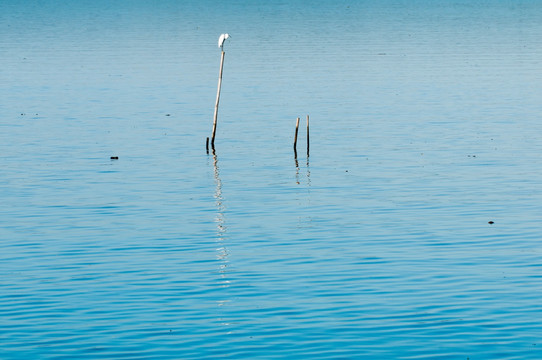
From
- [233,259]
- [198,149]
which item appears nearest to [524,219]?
[233,259]

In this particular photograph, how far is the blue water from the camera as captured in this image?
1124 inches

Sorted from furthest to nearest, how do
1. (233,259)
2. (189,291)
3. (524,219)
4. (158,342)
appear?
(524,219) < (233,259) < (189,291) < (158,342)

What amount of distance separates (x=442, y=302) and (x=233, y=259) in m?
8.62

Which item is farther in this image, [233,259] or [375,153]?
[375,153]

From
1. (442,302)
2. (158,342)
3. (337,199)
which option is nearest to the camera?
(158,342)

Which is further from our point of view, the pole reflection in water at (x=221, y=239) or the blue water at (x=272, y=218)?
the pole reflection in water at (x=221, y=239)

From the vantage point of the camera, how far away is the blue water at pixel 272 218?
93.7 ft

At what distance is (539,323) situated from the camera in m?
28.8

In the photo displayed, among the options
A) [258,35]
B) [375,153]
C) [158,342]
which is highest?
[258,35]

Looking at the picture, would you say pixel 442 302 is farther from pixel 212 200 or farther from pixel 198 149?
pixel 198 149

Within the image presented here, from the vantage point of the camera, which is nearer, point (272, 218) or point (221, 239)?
point (221, 239)

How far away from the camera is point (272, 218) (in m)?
43.7

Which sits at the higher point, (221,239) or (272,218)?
(272,218)

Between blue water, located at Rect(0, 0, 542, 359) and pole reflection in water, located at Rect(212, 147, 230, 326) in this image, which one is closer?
blue water, located at Rect(0, 0, 542, 359)
